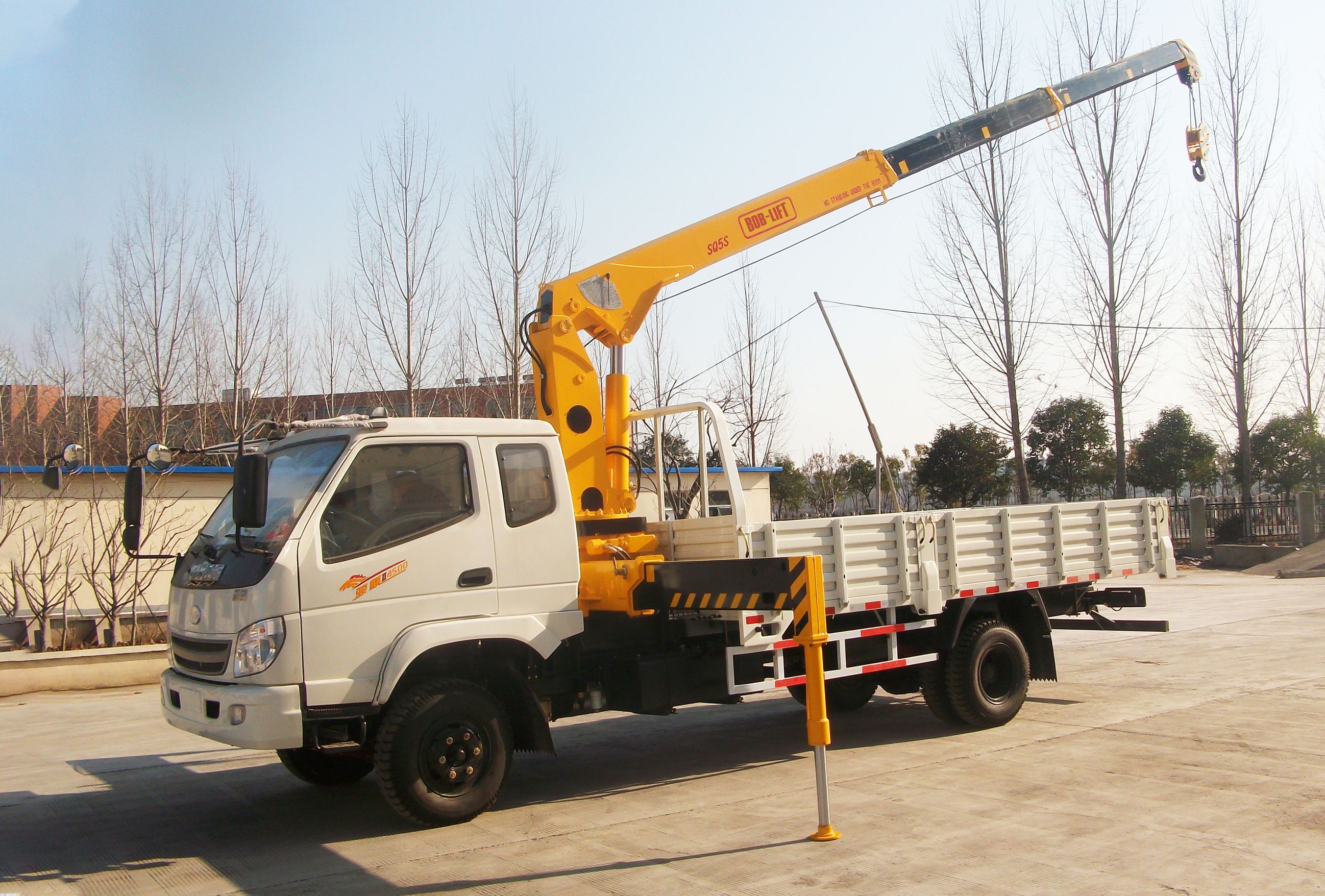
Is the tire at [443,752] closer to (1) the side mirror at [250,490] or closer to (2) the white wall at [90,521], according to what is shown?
(1) the side mirror at [250,490]

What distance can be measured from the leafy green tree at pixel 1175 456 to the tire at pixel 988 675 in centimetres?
2374

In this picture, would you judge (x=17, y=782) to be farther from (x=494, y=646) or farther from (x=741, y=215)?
(x=741, y=215)

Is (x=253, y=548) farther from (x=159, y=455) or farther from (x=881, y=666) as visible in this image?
(x=881, y=666)

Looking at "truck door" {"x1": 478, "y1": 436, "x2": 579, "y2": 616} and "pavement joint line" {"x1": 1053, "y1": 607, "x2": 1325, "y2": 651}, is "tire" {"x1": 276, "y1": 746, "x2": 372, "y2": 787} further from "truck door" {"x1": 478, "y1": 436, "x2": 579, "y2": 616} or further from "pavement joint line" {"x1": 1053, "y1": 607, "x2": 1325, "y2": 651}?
"pavement joint line" {"x1": 1053, "y1": 607, "x2": 1325, "y2": 651}

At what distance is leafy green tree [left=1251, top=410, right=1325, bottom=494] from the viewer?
1167 inches

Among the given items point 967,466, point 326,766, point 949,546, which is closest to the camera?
point 326,766

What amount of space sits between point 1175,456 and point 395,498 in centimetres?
2865

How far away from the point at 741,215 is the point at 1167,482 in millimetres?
25383

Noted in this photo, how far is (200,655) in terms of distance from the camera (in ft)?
19.3

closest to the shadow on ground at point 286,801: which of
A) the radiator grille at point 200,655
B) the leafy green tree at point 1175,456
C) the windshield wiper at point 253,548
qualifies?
the radiator grille at point 200,655

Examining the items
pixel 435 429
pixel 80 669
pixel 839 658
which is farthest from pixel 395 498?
pixel 80 669

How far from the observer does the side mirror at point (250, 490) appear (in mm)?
5184

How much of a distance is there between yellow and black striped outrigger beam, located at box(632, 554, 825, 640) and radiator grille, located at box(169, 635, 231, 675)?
2.66 meters

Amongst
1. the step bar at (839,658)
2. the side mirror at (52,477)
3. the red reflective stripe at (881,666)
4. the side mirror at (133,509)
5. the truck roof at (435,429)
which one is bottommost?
the red reflective stripe at (881,666)
